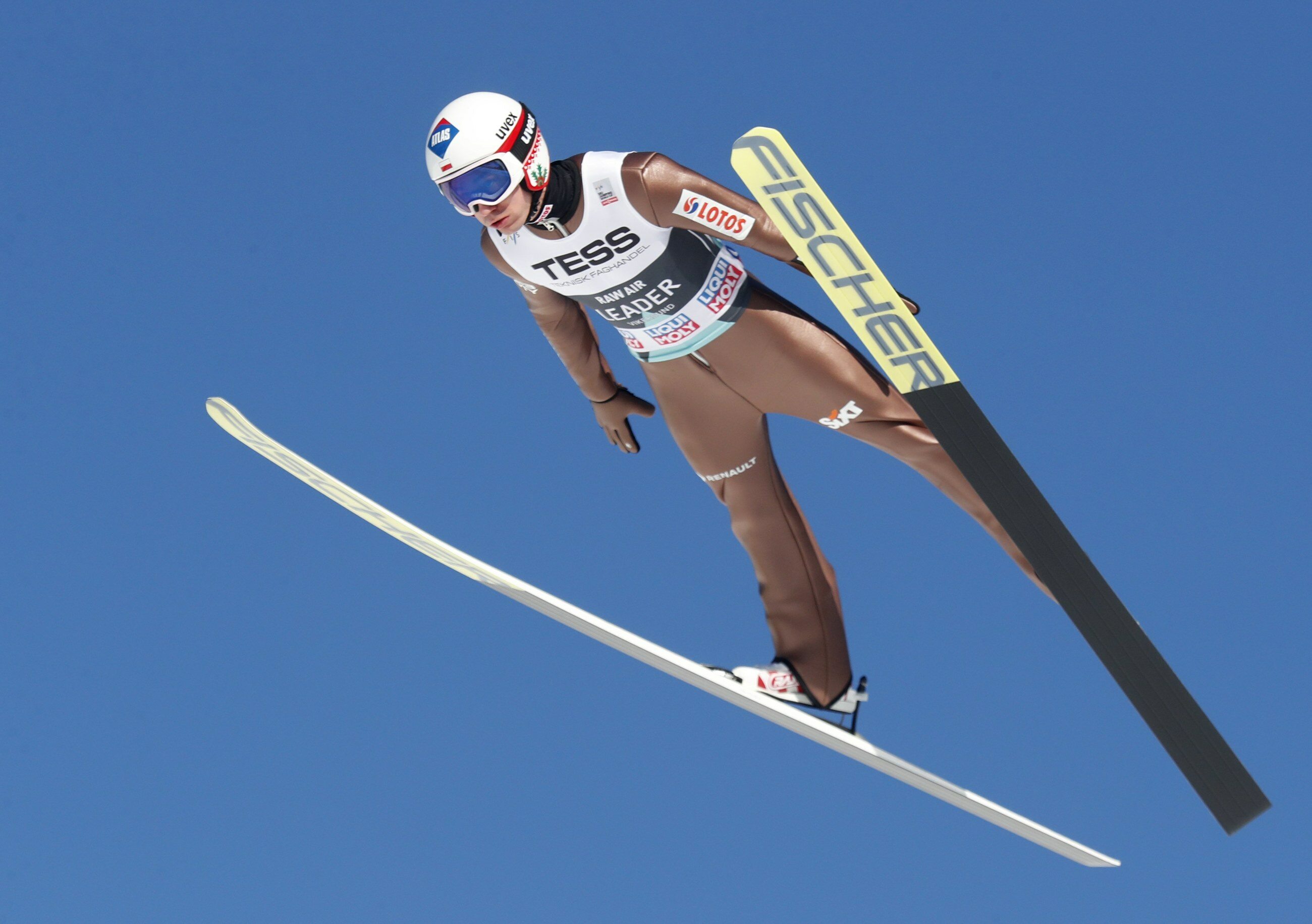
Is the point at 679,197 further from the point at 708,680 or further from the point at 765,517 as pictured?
the point at 708,680

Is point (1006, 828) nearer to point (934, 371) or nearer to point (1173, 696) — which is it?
point (1173, 696)

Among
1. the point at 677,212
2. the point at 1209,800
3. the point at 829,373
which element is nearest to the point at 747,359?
the point at 829,373

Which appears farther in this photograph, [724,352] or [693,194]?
[724,352]

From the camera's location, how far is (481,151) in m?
2.24

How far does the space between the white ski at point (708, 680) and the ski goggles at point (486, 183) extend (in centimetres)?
72

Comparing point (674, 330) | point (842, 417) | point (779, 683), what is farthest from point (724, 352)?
point (779, 683)

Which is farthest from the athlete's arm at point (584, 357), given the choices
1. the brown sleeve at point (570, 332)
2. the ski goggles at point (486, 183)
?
the ski goggles at point (486, 183)

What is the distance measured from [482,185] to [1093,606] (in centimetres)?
121

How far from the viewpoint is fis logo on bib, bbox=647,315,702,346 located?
2447 mm

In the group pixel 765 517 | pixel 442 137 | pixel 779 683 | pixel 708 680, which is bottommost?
pixel 708 680

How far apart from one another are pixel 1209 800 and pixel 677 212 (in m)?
1.30

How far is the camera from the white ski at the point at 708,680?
2.52 m

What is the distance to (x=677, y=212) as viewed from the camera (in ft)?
7.55

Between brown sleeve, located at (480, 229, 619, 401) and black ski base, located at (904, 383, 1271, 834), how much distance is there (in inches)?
32.7
